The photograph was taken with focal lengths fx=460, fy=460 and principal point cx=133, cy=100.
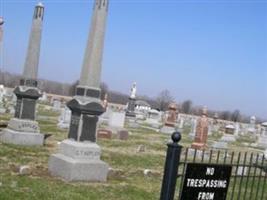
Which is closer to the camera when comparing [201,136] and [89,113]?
[89,113]

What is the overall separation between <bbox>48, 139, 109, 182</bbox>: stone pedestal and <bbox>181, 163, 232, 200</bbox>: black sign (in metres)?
5.38

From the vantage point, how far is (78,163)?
1005 cm

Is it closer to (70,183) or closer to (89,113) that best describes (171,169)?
(70,183)

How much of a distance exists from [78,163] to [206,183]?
18.0 ft

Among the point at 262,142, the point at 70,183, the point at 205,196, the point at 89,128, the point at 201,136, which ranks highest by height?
the point at 205,196

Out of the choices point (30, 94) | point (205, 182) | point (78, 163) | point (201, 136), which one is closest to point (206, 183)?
point (205, 182)

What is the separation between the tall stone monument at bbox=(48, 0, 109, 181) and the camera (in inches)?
406

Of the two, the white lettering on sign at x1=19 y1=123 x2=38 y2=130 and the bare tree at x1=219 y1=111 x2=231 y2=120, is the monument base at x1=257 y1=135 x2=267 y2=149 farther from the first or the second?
the bare tree at x1=219 y1=111 x2=231 y2=120

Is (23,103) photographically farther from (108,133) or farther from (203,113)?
(203,113)

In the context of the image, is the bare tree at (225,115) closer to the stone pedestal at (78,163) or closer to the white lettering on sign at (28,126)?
the white lettering on sign at (28,126)

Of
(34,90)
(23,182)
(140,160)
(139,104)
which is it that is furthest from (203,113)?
(139,104)

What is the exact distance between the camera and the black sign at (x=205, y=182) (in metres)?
4.88

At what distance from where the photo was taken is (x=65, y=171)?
32.9ft

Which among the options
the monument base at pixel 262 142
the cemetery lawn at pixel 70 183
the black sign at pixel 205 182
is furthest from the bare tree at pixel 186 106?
the black sign at pixel 205 182
